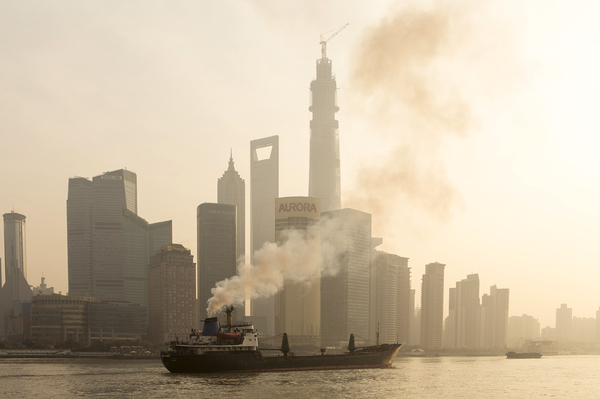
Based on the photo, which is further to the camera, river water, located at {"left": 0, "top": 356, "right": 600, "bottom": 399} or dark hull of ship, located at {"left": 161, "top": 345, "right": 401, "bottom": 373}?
dark hull of ship, located at {"left": 161, "top": 345, "right": 401, "bottom": 373}

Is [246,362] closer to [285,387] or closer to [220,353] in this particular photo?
[220,353]

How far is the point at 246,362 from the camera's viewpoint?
134 meters

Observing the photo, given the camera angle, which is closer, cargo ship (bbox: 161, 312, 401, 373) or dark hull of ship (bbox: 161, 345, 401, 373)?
dark hull of ship (bbox: 161, 345, 401, 373)

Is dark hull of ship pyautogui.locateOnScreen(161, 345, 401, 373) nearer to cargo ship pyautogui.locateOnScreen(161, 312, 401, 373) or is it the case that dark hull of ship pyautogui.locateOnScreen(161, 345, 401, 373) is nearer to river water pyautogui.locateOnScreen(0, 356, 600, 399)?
cargo ship pyautogui.locateOnScreen(161, 312, 401, 373)

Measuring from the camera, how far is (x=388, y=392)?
365ft

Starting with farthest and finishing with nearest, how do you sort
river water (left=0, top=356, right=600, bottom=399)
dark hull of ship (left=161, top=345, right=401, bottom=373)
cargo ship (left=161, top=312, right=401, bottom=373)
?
1. cargo ship (left=161, top=312, right=401, bottom=373)
2. dark hull of ship (left=161, top=345, right=401, bottom=373)
3. river water (left=0, top=356, right=600, bottom=399)

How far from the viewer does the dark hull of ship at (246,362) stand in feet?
427

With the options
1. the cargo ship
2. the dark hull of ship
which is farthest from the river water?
the cargo ship

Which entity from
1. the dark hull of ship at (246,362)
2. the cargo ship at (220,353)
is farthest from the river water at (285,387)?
the cargo ship at (220,353)

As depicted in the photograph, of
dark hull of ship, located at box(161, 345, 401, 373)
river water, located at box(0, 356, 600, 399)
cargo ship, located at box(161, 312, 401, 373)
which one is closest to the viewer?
river water, located at box(0, 356, 600, 399)

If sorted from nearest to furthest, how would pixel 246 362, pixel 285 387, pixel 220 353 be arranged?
1. pixel 285 387
2. pixel 220 353
3. pixel 246 362

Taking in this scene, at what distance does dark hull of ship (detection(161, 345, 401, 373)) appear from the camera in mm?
130000

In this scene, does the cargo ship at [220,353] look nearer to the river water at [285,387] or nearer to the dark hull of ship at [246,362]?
the dark hull of ship at [246,362]

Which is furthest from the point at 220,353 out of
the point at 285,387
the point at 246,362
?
the point at 285,387
